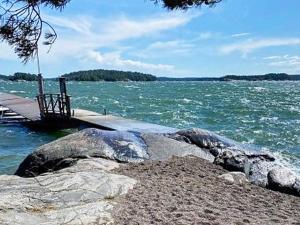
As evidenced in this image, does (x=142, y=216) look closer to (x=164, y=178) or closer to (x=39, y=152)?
(x=164, y=178)

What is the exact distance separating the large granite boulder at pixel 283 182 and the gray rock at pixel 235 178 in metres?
0.49

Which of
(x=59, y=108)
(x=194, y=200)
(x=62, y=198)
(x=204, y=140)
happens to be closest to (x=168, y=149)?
(x=204, y=140)

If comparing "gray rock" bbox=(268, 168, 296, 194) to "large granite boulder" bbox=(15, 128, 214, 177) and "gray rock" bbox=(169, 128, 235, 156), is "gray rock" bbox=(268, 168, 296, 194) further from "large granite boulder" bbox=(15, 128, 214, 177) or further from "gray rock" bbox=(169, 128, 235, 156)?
"gray rock" bbox=(169, 128, 235, 156)

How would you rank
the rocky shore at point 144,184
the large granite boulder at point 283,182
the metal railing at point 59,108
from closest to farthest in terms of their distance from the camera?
the rocky shore at point 144,184
the large granite boulder at point 283,182
the metal railing at point 59,108

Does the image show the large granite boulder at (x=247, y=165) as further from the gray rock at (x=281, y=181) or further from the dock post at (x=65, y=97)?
the dock post at (x=65, y=97)

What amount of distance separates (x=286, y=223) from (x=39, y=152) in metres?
6.12

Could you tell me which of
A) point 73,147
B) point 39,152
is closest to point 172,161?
point 73,147

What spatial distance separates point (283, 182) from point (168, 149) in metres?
2.97

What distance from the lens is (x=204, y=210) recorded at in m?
6.81

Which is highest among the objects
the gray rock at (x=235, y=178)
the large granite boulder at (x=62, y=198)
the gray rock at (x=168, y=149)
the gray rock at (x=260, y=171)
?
the large granite boulder at (x=62, y=198)

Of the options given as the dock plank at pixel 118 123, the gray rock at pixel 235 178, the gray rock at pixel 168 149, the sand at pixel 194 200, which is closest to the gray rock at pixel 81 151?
the gray rock at pixel 168 149

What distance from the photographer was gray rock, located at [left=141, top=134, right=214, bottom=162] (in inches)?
440

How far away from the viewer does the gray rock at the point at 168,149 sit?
36.7 ft

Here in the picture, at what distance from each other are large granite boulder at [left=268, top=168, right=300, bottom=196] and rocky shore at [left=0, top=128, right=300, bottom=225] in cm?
2
